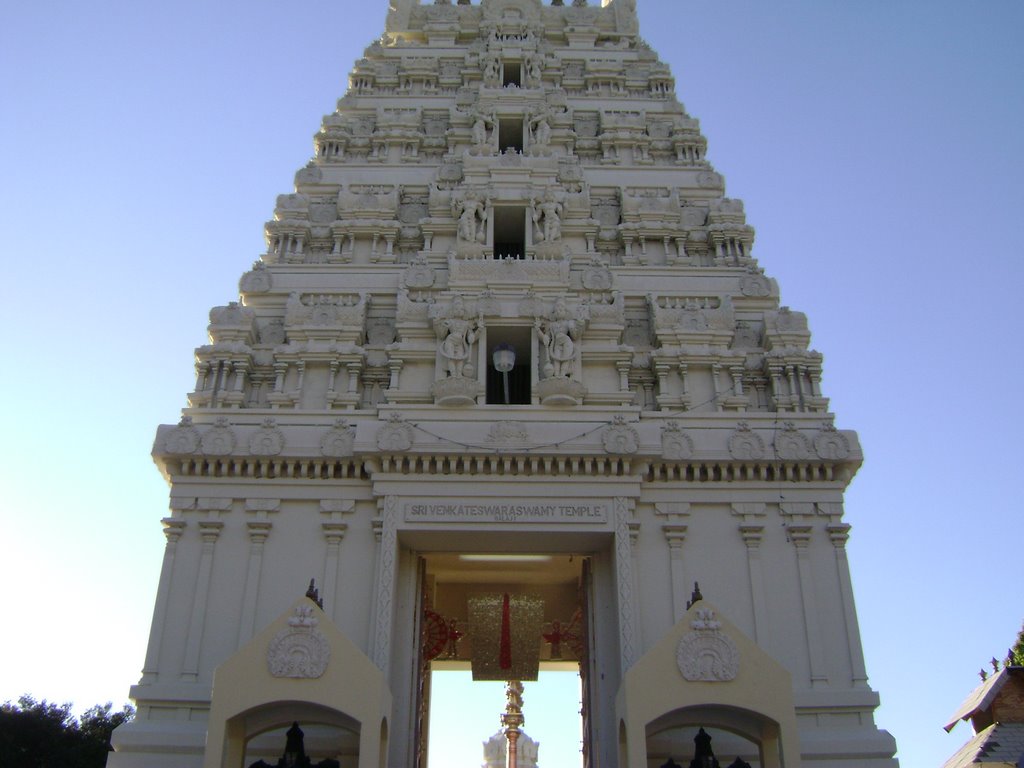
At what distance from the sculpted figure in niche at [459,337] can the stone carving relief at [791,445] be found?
620 centimetres

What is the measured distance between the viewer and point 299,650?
14.5m

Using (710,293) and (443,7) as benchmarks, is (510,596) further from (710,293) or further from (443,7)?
(443,7)

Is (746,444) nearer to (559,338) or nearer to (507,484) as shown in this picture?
(559,338)

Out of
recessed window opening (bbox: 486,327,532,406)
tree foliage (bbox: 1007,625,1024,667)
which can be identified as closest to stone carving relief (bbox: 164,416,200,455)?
recessed window opening (bbox: 486,327,532,406)

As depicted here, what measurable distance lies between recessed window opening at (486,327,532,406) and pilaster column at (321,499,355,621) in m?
4.46

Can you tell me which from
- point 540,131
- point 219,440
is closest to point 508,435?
point 219,440

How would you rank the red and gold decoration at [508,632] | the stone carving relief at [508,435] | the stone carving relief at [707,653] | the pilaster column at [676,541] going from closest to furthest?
the stone carving relief at [707,653] → the pilaster column at [676,541] → the stone carving relief at [508,435] → the red and gold decoration at [508,632]

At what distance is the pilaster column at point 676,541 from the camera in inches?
665

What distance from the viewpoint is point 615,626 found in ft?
56.0

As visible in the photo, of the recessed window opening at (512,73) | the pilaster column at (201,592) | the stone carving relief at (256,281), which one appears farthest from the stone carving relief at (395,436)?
the recessed window opening at (512,73)

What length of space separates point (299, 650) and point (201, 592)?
3430mm

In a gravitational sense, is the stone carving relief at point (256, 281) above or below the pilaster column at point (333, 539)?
above

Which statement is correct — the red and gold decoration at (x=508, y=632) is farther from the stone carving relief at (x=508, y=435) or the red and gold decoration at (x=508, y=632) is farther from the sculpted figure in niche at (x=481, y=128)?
the sculpted figure in niche at (x=481, y=128)

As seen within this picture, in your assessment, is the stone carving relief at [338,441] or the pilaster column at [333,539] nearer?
the pilaster column at [333,539]
